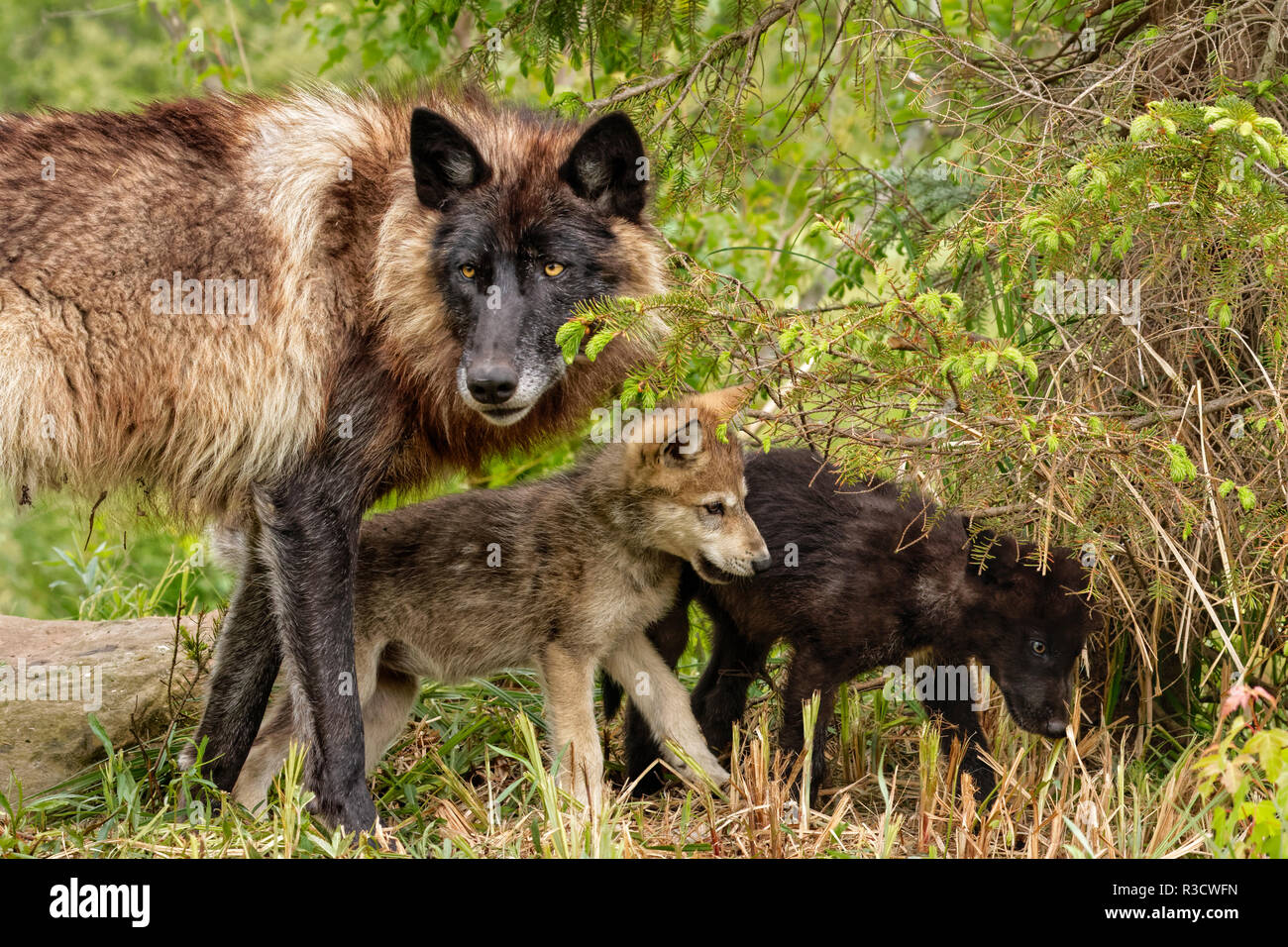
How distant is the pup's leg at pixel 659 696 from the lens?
485 cm

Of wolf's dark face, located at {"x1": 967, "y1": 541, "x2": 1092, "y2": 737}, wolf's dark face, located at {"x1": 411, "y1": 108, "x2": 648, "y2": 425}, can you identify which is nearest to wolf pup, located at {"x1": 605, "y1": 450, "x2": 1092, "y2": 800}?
wolf's dark face, located at {"x1": 967, "y1": 541, "x2": 1092, "y2": 737}

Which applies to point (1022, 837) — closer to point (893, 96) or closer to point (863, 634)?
point (863, 634)

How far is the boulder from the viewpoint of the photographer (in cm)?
497

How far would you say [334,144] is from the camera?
4582 mm

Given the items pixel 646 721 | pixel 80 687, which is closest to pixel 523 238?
pixel 646 721

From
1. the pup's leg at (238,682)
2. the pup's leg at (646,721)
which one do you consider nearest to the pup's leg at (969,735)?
the pup's leg at (646,721)

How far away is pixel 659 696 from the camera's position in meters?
4.90

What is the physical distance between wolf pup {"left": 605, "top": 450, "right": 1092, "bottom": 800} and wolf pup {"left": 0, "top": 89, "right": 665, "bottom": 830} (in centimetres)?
113

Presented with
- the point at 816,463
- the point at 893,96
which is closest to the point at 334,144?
the point at 816,463

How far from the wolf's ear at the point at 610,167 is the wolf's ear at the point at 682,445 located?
0.78 m

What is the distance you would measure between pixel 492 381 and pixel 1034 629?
209 centimetres

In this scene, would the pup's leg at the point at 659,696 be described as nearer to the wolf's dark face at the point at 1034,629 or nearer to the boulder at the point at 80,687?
the wolf's dark face at the point at 1034,629

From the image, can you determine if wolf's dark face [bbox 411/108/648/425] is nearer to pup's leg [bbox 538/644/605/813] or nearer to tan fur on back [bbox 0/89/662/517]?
tan fur on back [bbox 0/89/662/517]

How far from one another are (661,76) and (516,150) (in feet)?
3.62
